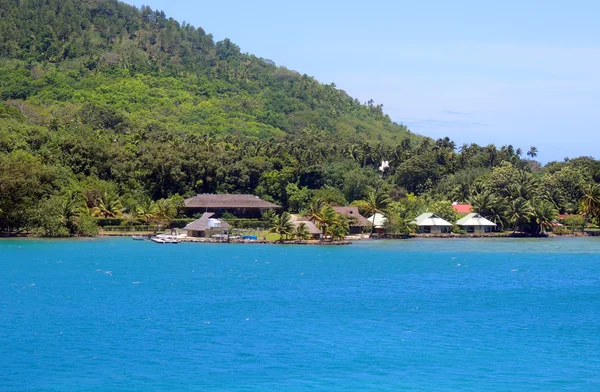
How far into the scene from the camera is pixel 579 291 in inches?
1724

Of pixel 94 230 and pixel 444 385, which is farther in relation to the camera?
pixel 94 230

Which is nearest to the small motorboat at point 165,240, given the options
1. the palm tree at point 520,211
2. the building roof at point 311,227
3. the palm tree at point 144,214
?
the palm tree at point 144,214

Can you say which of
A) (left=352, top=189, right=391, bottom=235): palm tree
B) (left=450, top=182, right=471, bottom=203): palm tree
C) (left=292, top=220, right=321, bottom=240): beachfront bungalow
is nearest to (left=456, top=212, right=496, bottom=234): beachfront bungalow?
(left=352, top=189, right=391, bottom=235): palm tree

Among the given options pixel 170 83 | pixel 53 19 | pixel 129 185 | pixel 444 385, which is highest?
pixel 53 19

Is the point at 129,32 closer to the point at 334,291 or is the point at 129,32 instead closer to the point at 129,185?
the point at 129,185

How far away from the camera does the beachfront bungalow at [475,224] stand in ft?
261

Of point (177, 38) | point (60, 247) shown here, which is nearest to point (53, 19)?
point (177, 38)

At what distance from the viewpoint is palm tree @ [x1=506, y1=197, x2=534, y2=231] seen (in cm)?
7794

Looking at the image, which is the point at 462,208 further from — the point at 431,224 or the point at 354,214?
the point at 354,214

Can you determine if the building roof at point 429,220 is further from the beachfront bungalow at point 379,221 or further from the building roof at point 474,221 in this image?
the beachfront bungalow at point 379,221

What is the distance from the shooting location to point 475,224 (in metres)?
79.7

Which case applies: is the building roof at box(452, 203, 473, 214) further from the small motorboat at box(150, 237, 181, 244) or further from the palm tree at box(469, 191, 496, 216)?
the small motorboat at box(150, 237, 181, 244)

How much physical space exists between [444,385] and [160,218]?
52145mm

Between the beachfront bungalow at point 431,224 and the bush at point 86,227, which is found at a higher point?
the beachfront bungalow at point 431,224
